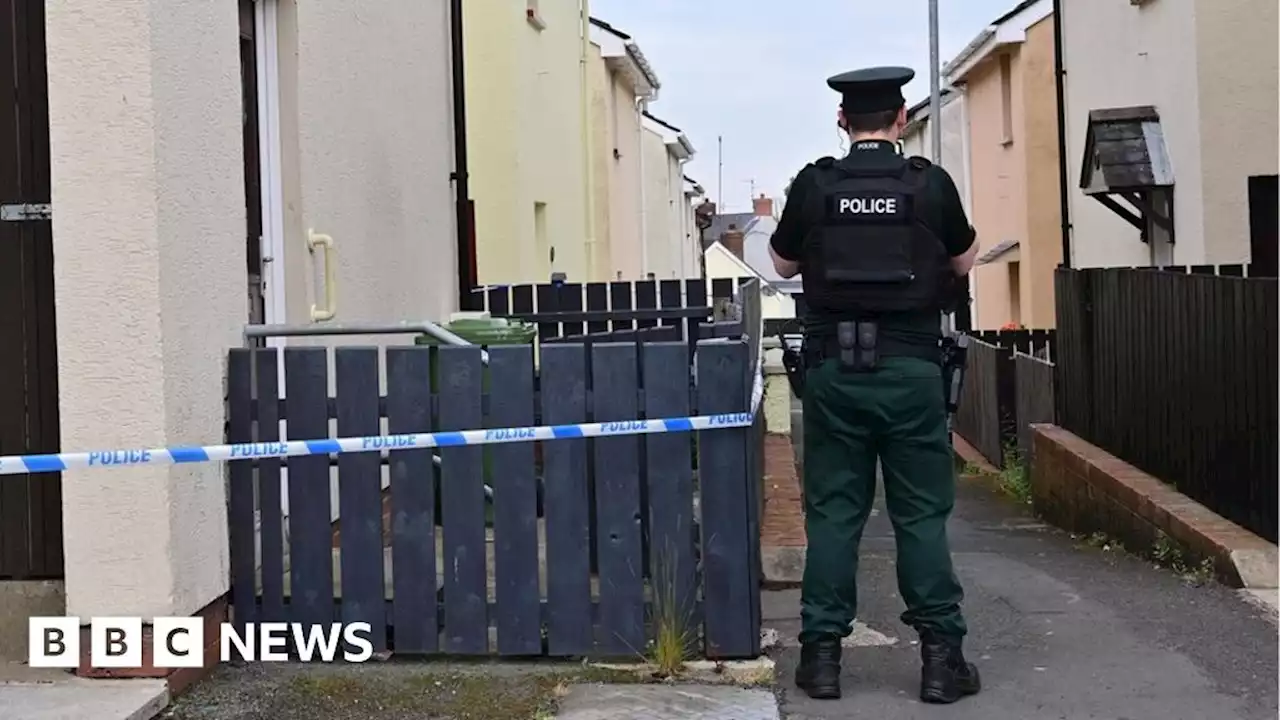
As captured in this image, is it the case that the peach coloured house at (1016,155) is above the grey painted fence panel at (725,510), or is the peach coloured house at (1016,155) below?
above

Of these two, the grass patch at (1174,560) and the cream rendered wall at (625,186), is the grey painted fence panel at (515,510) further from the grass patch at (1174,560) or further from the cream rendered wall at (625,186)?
the cream rendered wall at (625,186)

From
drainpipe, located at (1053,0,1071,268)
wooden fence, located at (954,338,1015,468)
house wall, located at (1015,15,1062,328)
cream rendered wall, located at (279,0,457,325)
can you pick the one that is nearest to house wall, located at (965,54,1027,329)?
house wall, located at (1015,15,1062,328)

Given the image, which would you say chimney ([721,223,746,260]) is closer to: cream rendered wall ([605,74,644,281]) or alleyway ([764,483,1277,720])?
cream rendered wall ([605,74,644,281])

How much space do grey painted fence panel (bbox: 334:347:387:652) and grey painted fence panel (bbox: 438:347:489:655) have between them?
224 mm

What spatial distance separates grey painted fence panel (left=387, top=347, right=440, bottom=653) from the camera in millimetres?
4785

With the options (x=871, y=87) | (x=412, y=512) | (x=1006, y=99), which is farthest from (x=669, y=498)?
(x=1006, y=99)

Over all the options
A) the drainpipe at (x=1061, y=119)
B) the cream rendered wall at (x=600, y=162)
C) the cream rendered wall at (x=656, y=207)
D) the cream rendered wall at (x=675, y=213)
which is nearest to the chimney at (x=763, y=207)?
the cream rendered wall at (x=675, y=213)

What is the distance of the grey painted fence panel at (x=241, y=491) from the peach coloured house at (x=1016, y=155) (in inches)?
634

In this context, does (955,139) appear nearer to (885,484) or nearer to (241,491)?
(885,484)

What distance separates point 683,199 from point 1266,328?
108ft

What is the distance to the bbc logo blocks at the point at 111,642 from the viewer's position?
4.39 m

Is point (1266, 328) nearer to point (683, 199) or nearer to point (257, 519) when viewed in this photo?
point (257, 519)

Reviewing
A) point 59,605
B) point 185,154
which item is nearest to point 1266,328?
point 185,154

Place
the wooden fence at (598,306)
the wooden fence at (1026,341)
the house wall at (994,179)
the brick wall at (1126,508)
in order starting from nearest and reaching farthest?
the brick wall at (1126,508)
the wooden fence at (598,306)
the wooden fence at (1026,341)
the house wall at (994,179)
